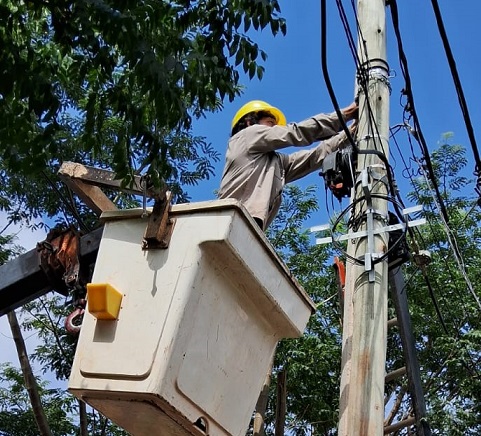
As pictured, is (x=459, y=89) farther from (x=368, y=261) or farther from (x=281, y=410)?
(x=281, y=410)

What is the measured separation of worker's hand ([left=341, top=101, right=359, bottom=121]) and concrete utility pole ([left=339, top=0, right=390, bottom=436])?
4 cm

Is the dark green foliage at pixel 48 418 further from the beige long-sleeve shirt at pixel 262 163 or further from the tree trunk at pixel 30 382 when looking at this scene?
the beige long-sleeve shirt at pixel 262 163

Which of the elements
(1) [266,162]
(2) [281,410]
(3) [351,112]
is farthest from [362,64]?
(2) [281,410]

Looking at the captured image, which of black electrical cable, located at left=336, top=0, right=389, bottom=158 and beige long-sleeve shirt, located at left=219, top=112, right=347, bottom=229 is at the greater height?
black electrical cable, located at left=336, top=0, right=389, bottom=158

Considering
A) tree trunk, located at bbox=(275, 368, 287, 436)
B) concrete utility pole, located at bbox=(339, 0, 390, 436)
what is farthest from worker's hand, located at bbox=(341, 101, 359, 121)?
tree trunk, located at bbox=(275, 368, 287, 436)

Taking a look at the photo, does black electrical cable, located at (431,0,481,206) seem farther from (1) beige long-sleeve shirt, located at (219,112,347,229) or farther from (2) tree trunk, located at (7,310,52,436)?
(2) tree trunk, located at (7,310,52,436)

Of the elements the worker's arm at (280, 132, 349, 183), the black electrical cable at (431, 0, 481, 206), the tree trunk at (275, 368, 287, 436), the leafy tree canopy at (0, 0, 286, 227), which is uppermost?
the black electrical cable at (431, 0, 481, 206)

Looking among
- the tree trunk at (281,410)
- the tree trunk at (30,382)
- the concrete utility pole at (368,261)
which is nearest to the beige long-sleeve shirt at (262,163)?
the concrete utility pole at (368,261)

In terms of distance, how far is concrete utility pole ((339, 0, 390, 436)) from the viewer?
3889 millimetres

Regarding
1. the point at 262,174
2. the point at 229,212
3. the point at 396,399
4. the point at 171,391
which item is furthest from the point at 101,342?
the point at 396,399

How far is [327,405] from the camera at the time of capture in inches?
355

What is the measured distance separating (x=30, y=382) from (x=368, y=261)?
4.08 meters

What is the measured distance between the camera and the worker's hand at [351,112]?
15.1 ft

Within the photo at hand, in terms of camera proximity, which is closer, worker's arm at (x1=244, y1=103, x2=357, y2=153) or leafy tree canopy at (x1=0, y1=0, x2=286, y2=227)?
leafy tree canopy at (x1=0, y1=0, x2=286, y2=227)
